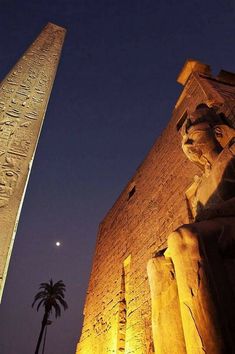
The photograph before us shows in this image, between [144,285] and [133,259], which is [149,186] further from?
[144,285]

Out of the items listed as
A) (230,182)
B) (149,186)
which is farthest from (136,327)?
(230,182)

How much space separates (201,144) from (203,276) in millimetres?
1301

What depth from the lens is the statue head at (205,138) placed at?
8.12ft

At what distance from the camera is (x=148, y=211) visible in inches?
245

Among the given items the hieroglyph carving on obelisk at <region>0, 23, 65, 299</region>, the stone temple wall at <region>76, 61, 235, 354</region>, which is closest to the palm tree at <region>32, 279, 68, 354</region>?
the stone temple wall at <region>76, 61, 235, 354</region>

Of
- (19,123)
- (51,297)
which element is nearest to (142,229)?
(19,123)

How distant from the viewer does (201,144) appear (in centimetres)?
248

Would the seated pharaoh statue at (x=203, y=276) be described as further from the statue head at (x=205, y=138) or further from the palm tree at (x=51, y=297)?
the palm tree at (x=51, y=297)

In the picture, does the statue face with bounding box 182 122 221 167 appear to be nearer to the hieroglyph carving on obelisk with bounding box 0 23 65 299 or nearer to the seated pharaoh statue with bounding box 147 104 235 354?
the seated pharaoh statue with bounding box 147 104 235 354

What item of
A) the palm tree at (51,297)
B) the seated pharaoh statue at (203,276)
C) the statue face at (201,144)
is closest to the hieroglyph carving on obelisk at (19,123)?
the seated pharaoh statue at (203,276)

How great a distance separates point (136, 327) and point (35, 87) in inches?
176

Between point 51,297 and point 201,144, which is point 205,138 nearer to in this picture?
point 201,144

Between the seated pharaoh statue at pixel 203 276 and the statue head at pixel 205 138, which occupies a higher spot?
the statue head at pixel 205 138

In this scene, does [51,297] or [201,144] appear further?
[51,297]
